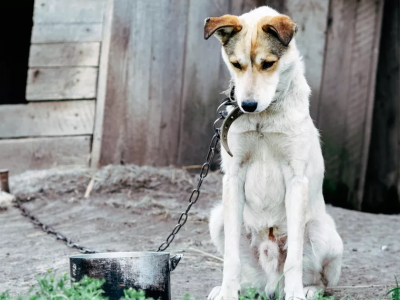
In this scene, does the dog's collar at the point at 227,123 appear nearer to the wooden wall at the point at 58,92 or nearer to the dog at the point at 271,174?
the dog at the point at 271,174

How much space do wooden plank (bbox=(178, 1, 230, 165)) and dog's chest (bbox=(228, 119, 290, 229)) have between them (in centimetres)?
290

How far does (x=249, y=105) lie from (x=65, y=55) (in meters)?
3.57

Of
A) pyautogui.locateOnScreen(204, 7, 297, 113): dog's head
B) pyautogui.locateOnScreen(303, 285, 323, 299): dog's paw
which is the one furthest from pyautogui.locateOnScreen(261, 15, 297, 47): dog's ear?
pyautogui.locateOnScreen(303, 285, 323, 299): dog's paw

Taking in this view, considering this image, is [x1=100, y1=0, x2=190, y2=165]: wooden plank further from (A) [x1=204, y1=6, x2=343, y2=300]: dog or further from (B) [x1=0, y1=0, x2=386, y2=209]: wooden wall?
(A) [x1=204, y1=6, x2=343, y2=300]: dog

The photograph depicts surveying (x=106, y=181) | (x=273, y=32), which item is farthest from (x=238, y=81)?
(x=106, y=181)

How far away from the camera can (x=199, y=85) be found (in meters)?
6.35

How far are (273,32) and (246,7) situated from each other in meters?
3.26

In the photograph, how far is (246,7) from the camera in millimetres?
6379

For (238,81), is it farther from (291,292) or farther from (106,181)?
(106,181)

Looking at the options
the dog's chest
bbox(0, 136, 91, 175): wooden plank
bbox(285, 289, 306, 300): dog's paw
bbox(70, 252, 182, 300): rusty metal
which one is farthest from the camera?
bbox(0, 136, 91, 175): wooden plank

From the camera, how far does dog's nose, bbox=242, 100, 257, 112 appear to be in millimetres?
3135

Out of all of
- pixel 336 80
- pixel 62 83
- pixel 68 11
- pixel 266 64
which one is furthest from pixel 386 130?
pixel 266 64

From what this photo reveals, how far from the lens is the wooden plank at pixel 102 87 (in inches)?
241

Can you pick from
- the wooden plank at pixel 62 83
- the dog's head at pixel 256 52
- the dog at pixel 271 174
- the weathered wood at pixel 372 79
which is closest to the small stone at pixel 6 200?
the wooden plank at pixel 62 83
